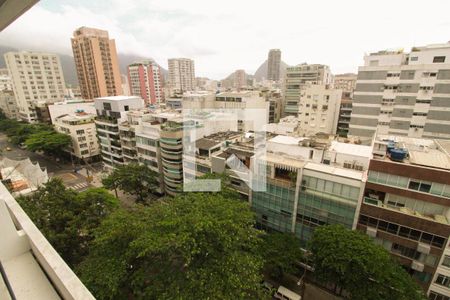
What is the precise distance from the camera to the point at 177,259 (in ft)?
29.9

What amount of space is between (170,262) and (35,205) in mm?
9368

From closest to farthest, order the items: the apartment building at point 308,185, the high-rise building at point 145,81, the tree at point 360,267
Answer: the tree at point 360,267
the apartment building at point 308,185
the high-rise building at point 145,81

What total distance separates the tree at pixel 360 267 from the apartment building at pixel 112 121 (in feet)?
89.6

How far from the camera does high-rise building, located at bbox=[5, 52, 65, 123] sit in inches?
1970

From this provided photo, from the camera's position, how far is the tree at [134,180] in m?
22.3

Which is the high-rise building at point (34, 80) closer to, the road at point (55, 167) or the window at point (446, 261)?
the road at point (55, 167)

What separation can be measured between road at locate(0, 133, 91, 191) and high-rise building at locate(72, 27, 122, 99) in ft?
73.7

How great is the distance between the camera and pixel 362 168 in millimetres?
13336

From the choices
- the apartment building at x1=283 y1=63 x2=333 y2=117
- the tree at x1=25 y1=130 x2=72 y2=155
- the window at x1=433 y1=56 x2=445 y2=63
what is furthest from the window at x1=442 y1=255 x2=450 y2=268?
the tree at x1=25 y1=130 x2=72 y2=155

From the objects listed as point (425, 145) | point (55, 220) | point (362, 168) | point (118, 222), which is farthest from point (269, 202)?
point (55, 220)

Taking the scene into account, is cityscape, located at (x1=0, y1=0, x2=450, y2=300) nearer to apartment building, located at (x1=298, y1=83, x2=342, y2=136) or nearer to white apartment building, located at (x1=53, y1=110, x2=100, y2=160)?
apartment building, located at (x1=298, y1=83, x2=342, y2=136)

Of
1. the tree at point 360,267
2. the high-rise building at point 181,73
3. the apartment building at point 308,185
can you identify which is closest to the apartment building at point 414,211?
the apartment building at point 308,185

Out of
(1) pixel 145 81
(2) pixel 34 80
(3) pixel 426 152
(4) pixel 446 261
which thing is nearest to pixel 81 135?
(2) pixel 34 80

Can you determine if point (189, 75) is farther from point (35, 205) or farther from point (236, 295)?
point (236, 295)
